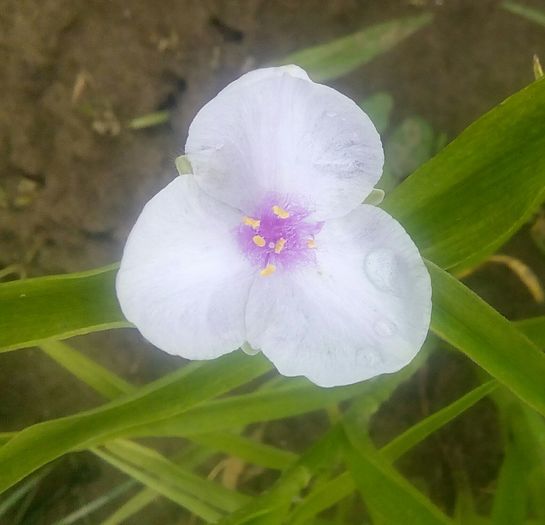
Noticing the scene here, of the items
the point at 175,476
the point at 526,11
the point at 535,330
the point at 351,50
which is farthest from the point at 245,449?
the point at 526,11

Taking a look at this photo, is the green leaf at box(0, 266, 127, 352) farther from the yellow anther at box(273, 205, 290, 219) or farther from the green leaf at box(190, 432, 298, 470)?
the green leaf at box(190, 432, 298, 470)

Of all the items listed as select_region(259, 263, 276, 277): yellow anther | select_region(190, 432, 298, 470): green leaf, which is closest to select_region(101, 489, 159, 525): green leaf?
select_region(190, 432, 298, 470): green leaf

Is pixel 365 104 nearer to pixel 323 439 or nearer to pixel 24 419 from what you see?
pixel 323 439

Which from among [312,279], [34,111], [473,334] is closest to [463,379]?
[473,334]

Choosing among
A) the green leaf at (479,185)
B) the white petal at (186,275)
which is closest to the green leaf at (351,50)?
the green leaf at (479,185)

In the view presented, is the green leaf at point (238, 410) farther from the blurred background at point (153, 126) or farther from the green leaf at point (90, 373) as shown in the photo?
the blurred background at point (153, 126)

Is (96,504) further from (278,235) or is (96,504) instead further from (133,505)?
(278,235)
